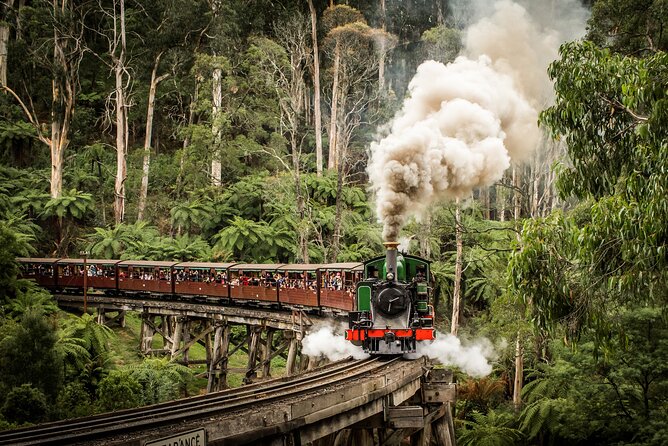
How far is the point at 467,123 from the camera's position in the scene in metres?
16.9

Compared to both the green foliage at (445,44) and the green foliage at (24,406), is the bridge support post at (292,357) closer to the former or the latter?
the green foliage at (24,406)

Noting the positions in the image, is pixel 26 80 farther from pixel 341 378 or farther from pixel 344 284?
pixel 341 378

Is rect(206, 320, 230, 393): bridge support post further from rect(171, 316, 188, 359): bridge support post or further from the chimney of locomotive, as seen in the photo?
the chimney of locomotive

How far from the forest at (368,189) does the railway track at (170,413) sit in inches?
141

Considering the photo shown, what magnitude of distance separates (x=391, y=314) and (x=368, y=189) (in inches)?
959

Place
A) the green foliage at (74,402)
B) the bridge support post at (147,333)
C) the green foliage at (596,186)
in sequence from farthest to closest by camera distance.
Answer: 1. the bridge support post at (147,333)
2. the green foliage at (74,402)
3. the green foliage at (596,186)

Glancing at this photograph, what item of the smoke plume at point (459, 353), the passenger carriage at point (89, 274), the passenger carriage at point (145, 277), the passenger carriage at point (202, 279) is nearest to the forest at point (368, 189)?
the smoke plume at point (459, 353)

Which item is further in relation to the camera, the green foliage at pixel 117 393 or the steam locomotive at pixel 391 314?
the green foliage at pixel 117 393

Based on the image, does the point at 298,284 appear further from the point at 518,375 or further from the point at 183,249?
the point at 183,249

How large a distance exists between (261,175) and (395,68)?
17668 millimetres

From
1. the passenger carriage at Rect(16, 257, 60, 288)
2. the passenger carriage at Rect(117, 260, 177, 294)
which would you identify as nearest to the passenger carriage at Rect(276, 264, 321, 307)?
the passenger carriage at Rect(117, 260, 177, 294)

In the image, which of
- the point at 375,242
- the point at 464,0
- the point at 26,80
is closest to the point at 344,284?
the point at 375,242

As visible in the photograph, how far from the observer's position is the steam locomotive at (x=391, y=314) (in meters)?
15.7

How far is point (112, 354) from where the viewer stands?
886 inches
